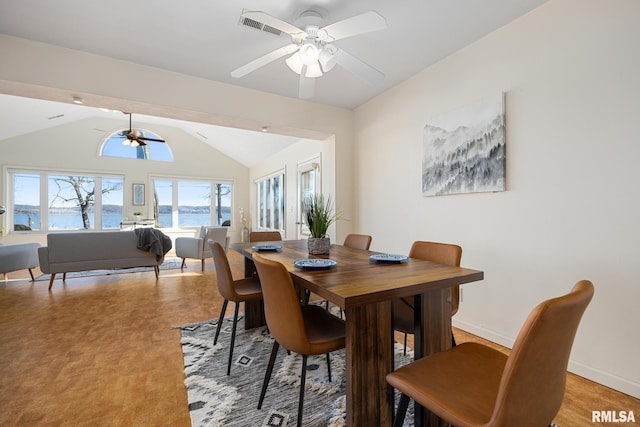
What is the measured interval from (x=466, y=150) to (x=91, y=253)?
195 inches

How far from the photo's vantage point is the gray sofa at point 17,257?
3747 millimetres

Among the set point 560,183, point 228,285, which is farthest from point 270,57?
point 560,183

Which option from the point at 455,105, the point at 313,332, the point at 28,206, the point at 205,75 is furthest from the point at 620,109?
the point at 28,206

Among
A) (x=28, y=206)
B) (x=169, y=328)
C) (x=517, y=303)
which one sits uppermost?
(x=28, y=206)

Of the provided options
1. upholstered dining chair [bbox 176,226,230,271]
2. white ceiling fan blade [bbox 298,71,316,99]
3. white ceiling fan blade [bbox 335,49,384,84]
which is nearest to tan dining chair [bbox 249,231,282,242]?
white ceiling fan blade [bbox 298,71,316,99]

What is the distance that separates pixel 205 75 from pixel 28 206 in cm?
668

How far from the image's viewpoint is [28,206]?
Result: 6402 mm

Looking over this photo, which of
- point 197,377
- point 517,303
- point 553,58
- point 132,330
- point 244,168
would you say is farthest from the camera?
point 244,168

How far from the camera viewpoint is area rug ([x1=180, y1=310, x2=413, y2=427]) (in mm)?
1389

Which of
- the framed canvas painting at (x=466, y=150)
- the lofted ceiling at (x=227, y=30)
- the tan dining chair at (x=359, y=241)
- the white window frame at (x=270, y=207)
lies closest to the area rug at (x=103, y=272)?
the white window frame at (x=270, y=207)

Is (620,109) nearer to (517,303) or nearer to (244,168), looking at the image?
(517,303)

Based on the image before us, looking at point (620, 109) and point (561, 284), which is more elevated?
point (620, 109)

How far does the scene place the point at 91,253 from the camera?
399 cm

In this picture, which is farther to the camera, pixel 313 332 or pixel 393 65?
pixel 393 65
